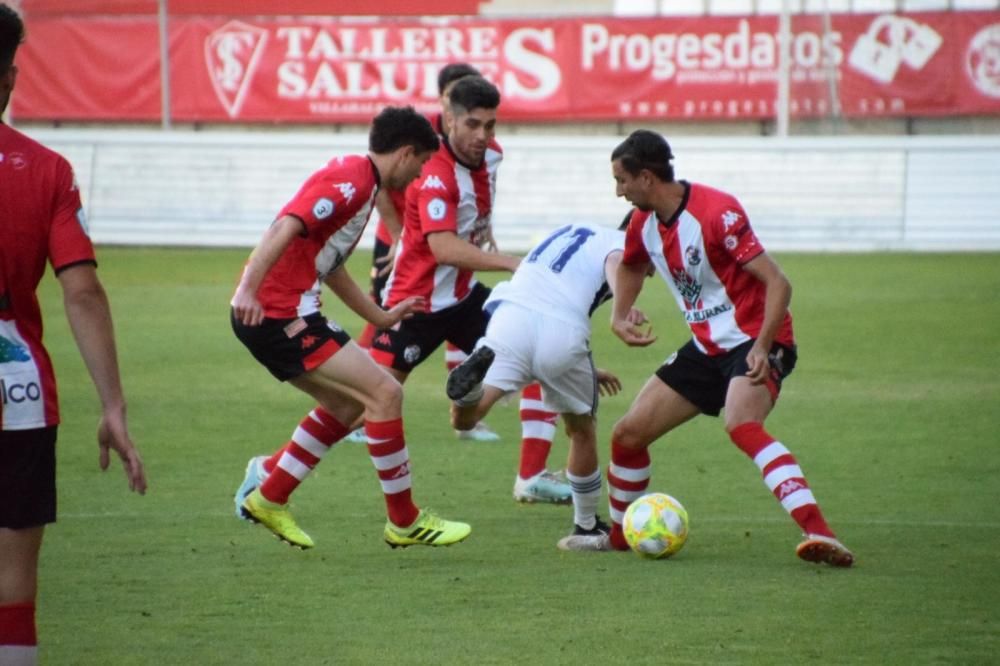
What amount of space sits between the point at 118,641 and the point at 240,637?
420 mm

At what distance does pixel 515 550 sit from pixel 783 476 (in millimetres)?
1271

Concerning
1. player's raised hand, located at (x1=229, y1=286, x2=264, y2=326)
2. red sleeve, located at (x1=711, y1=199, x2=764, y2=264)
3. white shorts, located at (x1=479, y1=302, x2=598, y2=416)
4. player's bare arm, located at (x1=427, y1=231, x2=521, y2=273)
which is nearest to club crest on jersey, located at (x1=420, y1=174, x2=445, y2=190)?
player's bare arm, located at (x1=427, y1=231, x2=521, y2=273)

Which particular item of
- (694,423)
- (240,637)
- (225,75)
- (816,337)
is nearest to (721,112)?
(225,75)

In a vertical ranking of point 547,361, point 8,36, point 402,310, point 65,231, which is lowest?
point 547,361

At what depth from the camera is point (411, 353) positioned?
943cm

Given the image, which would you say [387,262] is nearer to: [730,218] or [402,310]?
[402,310]

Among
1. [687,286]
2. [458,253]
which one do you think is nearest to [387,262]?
[458,253]

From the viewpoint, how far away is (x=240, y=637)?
19.3ft

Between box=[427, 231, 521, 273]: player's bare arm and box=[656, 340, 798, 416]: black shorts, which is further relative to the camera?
box=[427, 231, 521, 273]: player's bare arm

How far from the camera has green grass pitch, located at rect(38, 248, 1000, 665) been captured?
19.0ft

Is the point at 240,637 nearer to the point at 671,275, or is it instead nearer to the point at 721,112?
the point at 671,275

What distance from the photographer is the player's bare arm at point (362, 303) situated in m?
7.86

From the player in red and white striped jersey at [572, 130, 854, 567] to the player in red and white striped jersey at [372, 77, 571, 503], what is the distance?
4.34 feet

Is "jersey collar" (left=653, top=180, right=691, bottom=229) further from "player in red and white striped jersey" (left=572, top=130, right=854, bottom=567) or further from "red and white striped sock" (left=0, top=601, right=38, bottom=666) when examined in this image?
"red and white striped sock" (left=0, top=601, right=38, bottom=666)
